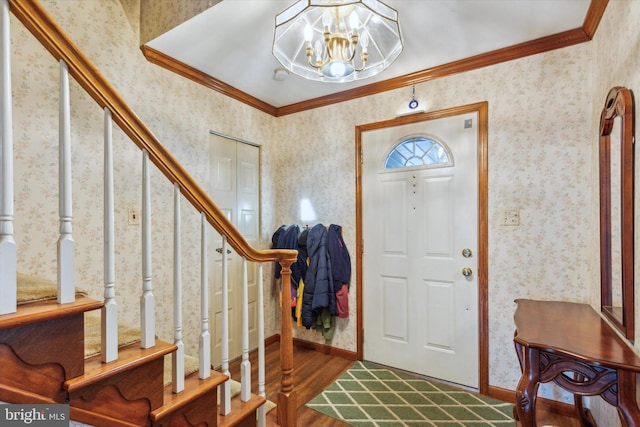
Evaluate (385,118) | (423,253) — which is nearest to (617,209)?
(423,253)

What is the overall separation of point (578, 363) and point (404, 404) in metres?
1.20

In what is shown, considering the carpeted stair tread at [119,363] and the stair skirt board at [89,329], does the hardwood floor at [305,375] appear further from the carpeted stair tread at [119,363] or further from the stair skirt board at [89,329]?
the carpeted stair tread at [119,363]

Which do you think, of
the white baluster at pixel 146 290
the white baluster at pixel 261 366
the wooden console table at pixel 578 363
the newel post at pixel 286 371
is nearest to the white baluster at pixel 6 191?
the white baluster at pixel 146 290

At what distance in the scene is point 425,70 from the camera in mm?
2402

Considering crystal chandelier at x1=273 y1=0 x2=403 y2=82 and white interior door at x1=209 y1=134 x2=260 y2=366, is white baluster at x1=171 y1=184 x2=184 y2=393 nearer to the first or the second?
crystal chandelier at x1=273 y1=0 x2=403 y2=82

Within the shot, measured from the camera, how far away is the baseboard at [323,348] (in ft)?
9.04

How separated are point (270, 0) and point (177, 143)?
1.20 meters

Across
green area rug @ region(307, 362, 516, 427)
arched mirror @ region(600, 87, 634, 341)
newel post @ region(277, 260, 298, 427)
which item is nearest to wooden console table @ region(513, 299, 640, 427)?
arched mirror @ region(600, 87, 634, 341)

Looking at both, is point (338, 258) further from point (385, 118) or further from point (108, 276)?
point (108, 276)

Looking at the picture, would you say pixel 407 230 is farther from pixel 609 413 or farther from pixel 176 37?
pixel 176 37

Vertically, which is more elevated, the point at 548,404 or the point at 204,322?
the point at 204,322

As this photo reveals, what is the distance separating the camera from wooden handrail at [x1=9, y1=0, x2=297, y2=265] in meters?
0.78
